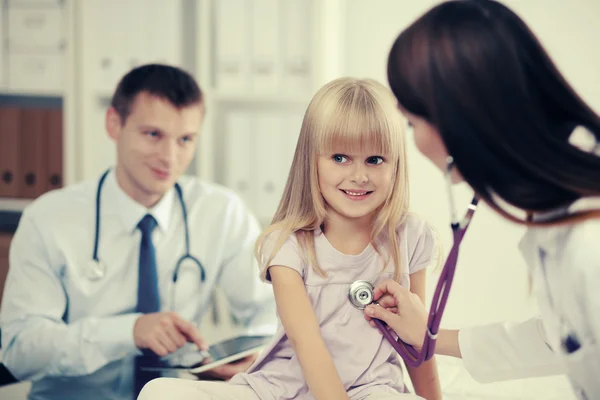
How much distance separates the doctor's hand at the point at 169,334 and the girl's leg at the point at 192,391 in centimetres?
38

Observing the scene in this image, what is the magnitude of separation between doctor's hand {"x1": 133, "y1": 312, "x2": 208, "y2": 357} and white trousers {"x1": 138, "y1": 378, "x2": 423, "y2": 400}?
0.38 m

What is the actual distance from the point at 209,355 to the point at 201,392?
0.44 metres

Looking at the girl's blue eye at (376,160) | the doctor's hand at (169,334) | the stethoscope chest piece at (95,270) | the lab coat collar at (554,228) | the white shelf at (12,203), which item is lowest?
the doctor's hand at (169,334)

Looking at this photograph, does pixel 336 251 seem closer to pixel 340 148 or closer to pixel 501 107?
pixel 340 148

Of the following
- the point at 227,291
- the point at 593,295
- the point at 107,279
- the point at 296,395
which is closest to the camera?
the point at 593,295

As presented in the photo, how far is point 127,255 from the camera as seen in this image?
1.60m

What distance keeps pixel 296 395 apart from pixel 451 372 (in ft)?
1.66

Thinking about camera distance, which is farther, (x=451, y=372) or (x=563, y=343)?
(x=451, y=372)

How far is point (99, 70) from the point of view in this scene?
2.12 meters

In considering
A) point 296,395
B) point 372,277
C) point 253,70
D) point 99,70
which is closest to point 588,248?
point 372,277

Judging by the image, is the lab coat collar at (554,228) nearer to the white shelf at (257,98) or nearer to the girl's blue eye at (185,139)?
the girl's blue eye at (185,139)

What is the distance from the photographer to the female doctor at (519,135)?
754 mm

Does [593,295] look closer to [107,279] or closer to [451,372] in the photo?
[451,372]

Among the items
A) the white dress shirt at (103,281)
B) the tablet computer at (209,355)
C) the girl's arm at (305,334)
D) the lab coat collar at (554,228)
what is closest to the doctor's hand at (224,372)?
the tablet computer at (209,355)
